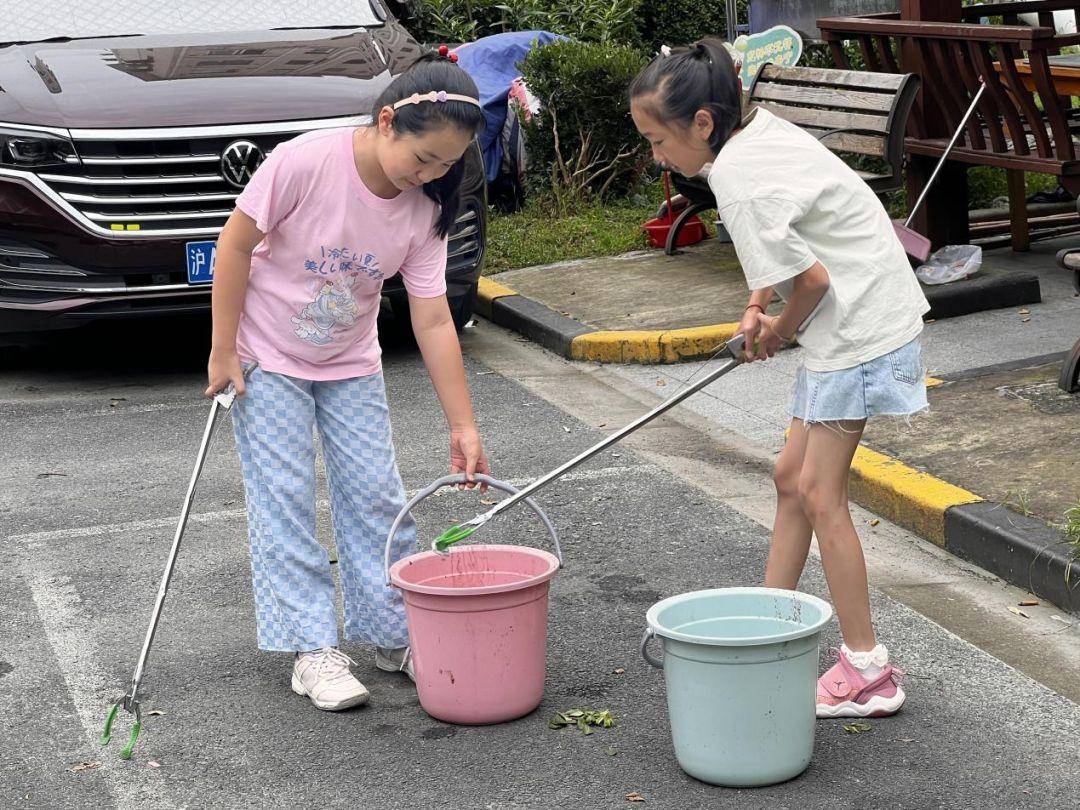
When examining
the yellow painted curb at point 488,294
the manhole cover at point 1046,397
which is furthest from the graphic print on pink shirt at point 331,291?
the yellow painted curb at point 488,294

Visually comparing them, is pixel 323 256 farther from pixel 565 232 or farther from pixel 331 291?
pixel 565 232

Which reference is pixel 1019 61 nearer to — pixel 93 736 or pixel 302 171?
pixel 302 171

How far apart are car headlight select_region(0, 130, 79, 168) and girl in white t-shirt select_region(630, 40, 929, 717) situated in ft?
12.5

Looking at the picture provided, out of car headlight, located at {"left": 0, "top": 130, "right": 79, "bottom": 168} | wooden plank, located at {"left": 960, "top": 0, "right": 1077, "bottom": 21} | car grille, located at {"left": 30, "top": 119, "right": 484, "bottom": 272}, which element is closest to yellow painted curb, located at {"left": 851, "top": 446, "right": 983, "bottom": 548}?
car grille, located at {"left": 30, "top": 119, "right": 484, "bottom": 272}

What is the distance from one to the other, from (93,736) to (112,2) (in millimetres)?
5004

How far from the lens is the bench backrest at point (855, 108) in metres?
7.31

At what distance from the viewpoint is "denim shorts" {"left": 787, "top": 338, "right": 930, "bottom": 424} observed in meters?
3.35

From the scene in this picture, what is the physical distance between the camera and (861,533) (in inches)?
189

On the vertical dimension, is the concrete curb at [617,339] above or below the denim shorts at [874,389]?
below

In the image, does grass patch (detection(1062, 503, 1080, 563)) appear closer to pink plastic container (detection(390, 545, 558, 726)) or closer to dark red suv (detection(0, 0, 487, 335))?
pink plastic container (detection(390, 545, 558, 726))

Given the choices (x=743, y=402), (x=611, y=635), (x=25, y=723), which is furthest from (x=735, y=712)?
(x=743, y=402)

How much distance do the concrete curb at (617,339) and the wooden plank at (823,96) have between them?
144 centimetres

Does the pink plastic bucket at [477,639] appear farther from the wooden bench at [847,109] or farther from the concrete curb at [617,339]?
the wooden bench at [847,109]

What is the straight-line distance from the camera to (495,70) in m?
10.8
